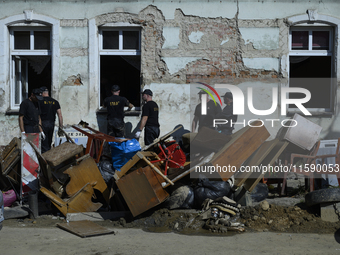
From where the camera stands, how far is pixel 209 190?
5867 mm

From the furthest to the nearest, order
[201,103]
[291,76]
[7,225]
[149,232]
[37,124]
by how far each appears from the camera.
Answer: [291,76]
[201,103]
[37,124]
[7,225]
[149,232]

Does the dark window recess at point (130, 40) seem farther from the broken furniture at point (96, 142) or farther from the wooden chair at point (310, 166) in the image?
the wooden chair at point (310, 166)

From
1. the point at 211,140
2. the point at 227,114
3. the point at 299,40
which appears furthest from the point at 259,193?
the point at 299,40

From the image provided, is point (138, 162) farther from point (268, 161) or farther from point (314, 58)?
point (314, 58)

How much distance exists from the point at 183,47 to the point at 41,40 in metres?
3.58

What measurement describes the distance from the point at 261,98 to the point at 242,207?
13.2 ft

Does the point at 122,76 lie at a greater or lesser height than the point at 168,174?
greater

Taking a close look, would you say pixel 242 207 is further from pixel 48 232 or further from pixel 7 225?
pixel 7 225

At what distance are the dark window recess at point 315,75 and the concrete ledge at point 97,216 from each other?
5.54 m

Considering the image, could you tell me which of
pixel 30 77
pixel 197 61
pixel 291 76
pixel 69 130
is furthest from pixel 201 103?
pixel 30 77

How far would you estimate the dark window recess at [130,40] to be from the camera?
9.18 metres

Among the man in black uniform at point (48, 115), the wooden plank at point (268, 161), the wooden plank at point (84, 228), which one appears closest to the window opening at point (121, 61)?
the man in black uniform at point (48, 115)

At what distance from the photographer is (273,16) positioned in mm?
8930

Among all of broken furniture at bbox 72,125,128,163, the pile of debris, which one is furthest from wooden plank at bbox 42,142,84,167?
broken furniture at bbox 72,125,128,163
